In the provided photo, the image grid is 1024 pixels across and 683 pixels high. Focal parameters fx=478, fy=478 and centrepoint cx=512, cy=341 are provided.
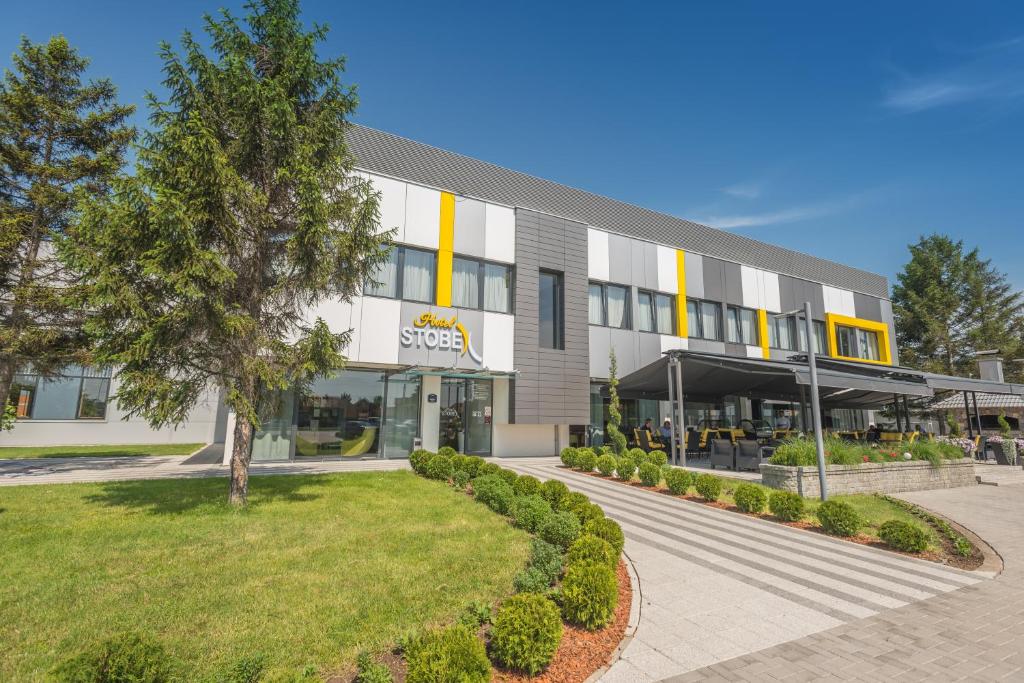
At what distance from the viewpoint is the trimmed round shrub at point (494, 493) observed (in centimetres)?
860

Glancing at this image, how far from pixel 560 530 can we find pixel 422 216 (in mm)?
13421

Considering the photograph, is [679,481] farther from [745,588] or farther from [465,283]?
[465,283]

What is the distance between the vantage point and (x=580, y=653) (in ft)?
12.7

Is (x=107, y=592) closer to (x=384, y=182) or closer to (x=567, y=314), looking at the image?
(x=384, y=182)

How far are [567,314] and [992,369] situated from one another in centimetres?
2326

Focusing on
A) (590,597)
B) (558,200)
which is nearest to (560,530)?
(590,597)

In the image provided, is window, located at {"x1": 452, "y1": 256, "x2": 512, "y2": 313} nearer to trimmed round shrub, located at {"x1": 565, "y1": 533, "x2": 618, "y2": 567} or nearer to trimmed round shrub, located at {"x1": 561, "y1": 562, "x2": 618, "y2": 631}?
trimmed round shrub, located at {"x1": 565, "y1": 533, "x2": 618, "y2": 567}

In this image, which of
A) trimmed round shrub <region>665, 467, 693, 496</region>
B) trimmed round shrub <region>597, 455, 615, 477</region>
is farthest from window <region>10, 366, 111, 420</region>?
trimmed round shrub <region>665, 467, 693, 496</region>

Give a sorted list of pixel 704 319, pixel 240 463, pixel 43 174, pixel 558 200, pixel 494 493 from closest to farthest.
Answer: pixel 240 463 < pixel 494 493 < pixel 43 174 < pixel 558 200 < pixel 704 319

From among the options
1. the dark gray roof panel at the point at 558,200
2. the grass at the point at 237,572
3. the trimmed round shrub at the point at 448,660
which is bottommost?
the grass at the point at 237,572

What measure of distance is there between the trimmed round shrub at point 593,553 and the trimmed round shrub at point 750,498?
5197 mm

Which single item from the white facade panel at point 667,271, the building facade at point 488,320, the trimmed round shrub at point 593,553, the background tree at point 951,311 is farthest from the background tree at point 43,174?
the background tree at point 951,311

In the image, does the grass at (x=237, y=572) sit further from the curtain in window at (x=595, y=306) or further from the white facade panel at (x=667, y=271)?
the white facade panel at (x=667, y=271)

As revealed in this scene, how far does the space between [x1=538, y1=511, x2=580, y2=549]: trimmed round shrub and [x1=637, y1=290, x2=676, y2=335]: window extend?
16.3 m
